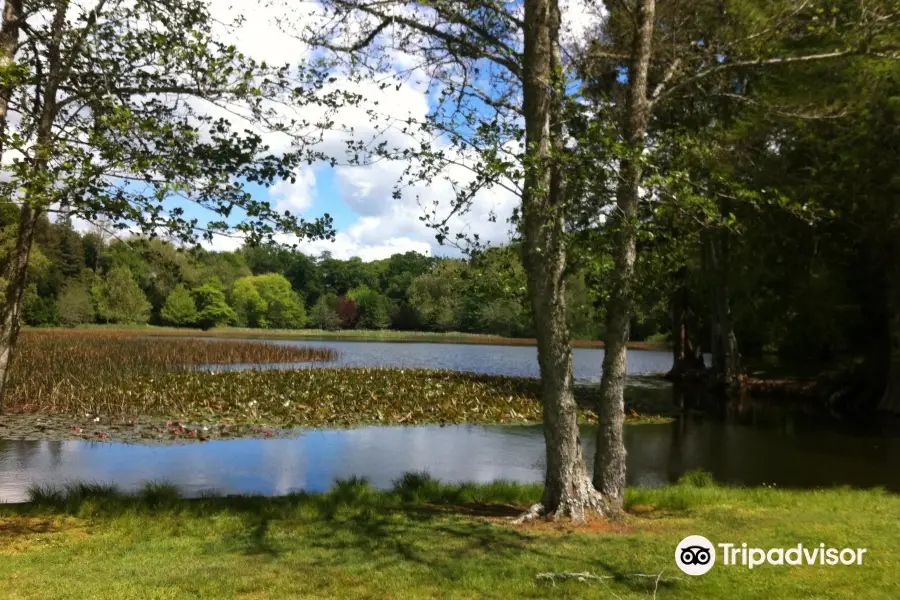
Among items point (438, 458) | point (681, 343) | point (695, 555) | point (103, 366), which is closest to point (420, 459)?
point (438, 458)

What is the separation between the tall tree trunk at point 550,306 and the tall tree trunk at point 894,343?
1894 cm

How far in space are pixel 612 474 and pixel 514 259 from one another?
2654 millimetres

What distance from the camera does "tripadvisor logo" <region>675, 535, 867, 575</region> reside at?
525 cm

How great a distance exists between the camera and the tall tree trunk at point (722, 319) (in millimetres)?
29578

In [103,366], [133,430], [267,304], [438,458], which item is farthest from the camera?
[267,304]

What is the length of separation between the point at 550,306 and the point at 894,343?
19443 millimetres

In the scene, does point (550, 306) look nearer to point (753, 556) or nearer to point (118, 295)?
point (753, 556)

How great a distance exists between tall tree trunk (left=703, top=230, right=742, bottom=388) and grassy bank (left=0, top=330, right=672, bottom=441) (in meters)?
7.49

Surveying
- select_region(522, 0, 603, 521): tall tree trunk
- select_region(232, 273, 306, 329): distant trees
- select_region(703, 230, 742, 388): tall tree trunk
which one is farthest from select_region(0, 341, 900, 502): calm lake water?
select_region(232, 273, 306, 329): distant trees

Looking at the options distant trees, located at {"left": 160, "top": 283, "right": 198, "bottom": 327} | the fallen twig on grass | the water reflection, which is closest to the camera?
the fallen twig on grass

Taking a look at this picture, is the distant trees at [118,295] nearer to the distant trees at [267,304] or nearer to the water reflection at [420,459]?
the distant trees at [267,304]

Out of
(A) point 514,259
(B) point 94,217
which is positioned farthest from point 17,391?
(A) point 514,259

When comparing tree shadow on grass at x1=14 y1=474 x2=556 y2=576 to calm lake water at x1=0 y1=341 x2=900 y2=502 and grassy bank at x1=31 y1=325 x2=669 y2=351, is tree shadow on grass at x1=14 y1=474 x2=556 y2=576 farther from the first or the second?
grassy bank at x1=31 y1=325 x2=669 y2=351

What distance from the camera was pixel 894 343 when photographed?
21.7m
